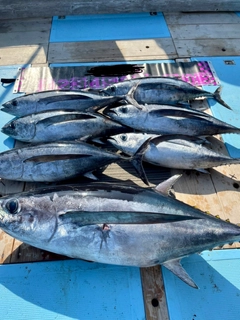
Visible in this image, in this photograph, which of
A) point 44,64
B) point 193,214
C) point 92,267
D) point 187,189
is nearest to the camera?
point 193,214

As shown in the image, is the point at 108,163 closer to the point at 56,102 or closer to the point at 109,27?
the point at 56,102

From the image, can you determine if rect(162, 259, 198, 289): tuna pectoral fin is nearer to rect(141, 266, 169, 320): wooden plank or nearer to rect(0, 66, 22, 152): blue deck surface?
rect(141, 266, 169, 320): wooden plank

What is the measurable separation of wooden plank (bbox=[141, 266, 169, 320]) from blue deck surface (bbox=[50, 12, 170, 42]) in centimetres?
381

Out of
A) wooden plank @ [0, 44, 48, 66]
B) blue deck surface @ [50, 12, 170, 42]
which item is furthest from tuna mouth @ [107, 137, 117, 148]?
blue deck surface @ [50, 12, 170, 42]

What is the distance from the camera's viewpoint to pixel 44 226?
1885 millimetres

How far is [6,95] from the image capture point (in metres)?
3.54

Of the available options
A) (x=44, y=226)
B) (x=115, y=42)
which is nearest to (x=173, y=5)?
(x=115, y=42)

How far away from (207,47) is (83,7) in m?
2.39

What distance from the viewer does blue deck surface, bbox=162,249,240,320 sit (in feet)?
6.87

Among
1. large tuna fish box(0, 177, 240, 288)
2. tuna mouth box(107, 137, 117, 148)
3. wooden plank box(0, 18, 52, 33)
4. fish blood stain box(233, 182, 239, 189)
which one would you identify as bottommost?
large tuna fish box(0, 177, 240, 288)

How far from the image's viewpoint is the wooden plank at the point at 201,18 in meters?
5.04

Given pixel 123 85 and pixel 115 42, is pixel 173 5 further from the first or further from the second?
pixel 123 85

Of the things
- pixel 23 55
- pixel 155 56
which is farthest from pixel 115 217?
pixel 23 55

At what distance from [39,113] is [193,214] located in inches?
73.7
